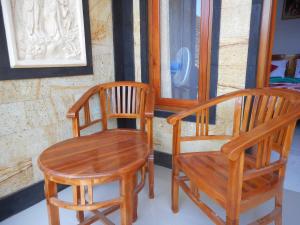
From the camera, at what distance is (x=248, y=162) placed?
127cm

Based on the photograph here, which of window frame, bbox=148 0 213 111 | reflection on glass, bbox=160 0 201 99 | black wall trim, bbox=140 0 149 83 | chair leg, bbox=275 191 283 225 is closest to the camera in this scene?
chair leg, bbox=275 191 283 225

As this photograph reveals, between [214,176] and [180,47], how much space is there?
1.24 m

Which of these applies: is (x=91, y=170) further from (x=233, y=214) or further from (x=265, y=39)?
(x=265, y=39)

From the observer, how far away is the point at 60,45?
→ 165 cm

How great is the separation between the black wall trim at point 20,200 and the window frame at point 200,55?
124 centimetres

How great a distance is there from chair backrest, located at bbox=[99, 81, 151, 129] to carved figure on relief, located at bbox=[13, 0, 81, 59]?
392 mm

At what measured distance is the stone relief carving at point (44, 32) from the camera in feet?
4.58

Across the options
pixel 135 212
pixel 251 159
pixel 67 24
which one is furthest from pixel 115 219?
pixel 67 24

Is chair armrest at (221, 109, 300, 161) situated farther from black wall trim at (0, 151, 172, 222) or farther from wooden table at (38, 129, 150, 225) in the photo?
black wall trim at (0, 151, 172, 222)

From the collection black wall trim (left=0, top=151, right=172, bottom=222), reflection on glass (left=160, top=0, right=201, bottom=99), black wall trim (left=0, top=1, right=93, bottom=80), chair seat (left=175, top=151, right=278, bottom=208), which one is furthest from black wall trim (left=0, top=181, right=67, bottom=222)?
reflection on glass (left=160, top=0, right=201, bottom=99)

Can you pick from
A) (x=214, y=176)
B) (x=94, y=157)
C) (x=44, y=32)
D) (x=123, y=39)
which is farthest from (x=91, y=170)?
(x=123, y=39)

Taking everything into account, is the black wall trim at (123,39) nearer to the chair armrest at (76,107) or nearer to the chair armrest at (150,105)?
the chair armrest at (76,107)

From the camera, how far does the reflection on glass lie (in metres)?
1.83

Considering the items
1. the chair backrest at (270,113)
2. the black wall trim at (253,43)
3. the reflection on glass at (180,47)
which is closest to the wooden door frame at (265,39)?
the black wall trim at (253,43)
